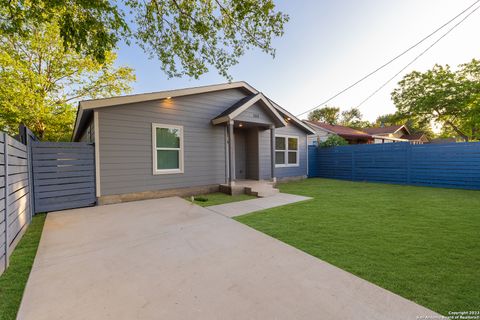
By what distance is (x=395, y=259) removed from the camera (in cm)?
243

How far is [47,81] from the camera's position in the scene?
1255 centimetres

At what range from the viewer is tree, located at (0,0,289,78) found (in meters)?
4.26

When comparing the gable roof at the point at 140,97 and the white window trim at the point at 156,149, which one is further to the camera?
the white window trim at the point at 156,149

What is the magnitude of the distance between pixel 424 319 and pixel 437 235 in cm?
235

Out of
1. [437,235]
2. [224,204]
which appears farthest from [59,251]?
[437,235]

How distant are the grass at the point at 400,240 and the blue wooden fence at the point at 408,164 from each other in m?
2.63

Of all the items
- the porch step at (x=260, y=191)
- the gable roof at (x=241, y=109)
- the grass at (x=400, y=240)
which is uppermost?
the gable roof at (x=241, y=109)

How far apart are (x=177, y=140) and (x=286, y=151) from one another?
573 centimetres

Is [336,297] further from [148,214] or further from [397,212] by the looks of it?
[148,214]

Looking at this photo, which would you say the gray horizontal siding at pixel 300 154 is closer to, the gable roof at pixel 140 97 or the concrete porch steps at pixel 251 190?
the gable roof at pixel 140 97

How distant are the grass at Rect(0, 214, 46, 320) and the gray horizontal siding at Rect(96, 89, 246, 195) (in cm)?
252

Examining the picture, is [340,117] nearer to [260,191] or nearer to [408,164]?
[408,164]

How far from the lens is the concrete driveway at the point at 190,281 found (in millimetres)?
1639

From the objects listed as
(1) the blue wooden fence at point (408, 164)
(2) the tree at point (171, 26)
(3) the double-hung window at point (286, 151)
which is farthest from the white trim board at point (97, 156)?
(1) the blue wooden fence at point (408, 164)
